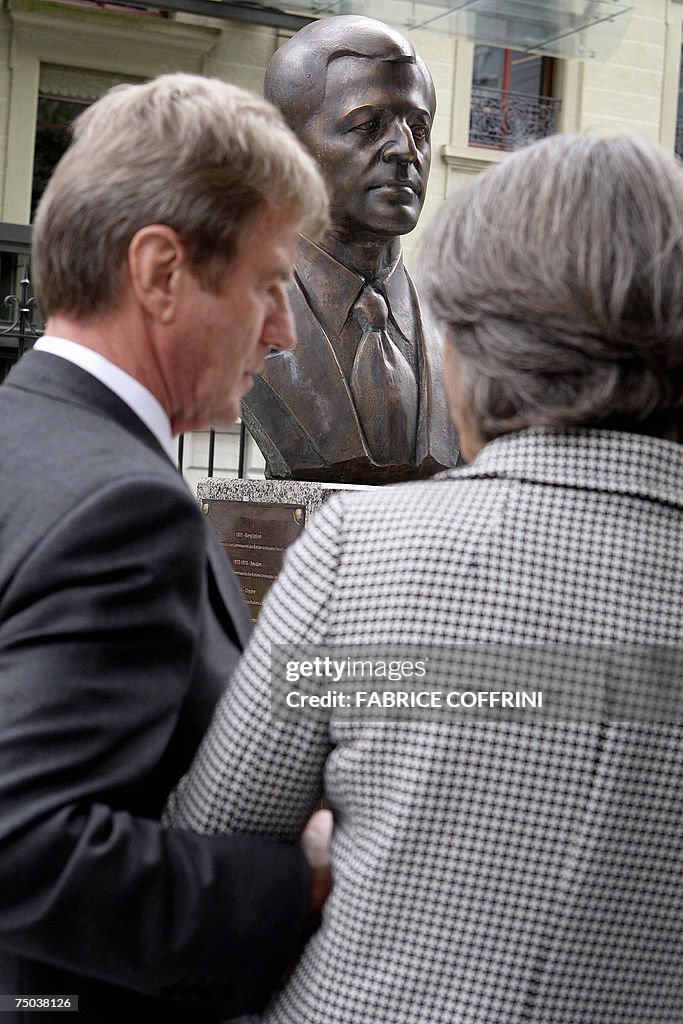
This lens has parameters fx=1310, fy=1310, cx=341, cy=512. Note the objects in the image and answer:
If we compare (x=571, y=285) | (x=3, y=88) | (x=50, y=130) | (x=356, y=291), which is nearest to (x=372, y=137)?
(x=356, y=291)

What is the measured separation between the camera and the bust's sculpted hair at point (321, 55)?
3.71m

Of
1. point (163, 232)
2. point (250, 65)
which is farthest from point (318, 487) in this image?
point (250, 65)

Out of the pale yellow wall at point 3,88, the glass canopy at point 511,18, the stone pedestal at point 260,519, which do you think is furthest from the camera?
the pale yellow wall at point 3,88

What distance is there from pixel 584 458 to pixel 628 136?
0.28 meters

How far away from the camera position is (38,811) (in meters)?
Result: 0.99

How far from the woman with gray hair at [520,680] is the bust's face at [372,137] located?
269 centimetres

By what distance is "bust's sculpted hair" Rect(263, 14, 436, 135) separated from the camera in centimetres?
371

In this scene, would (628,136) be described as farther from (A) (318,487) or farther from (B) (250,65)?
(B) (250,65)

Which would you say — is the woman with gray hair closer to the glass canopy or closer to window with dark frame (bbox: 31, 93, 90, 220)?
the glass canopy

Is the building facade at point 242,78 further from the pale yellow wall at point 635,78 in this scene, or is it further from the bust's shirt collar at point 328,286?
the bust's shirt collar at point 328,286

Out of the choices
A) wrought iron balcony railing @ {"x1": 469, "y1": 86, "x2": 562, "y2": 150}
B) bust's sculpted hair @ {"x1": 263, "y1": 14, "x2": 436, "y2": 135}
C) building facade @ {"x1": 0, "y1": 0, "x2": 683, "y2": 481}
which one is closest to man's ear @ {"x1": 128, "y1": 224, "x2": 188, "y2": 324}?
bust's sculpted hair @ {"x1": 263, "y1": 14, "x2": 436, "y2": 135}

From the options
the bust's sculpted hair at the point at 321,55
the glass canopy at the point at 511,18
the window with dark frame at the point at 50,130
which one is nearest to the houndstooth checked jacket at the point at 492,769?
the bust's sculpted hair at the point at 321,55

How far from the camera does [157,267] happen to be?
1173 millimetres

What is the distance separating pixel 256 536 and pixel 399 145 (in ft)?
3.89
